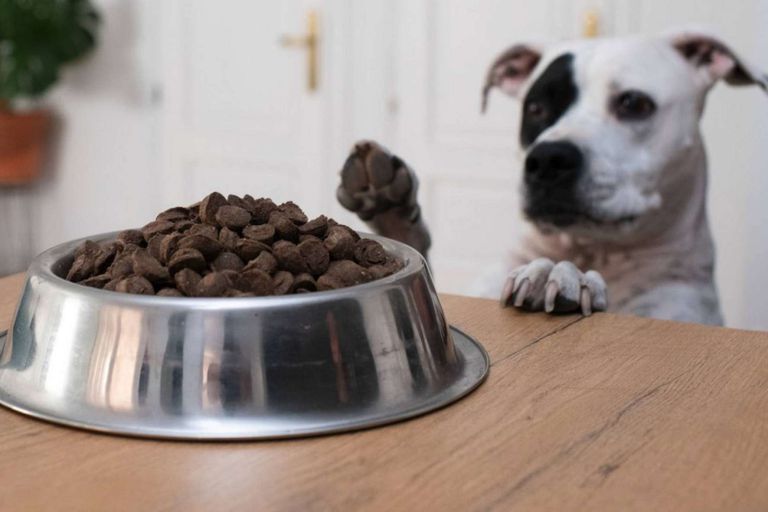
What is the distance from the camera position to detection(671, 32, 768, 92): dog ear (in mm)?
1978

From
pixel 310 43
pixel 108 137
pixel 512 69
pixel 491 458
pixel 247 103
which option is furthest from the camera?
pixel 108 137

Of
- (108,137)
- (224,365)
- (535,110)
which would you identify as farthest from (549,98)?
(108,137)

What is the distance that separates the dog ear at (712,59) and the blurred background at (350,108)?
48.0 inches

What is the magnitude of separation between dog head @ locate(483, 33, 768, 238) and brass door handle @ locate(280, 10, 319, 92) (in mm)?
1970

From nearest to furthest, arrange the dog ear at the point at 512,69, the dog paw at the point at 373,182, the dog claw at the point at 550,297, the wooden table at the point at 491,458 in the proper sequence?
the wooden table at the point at 491,458, the dog claw at the point at 550,297, the dog paw at the point at 373,182, the dog ear at the point at 512,69

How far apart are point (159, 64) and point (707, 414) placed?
12.5 ft

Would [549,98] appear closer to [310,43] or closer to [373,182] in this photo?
[373,182]

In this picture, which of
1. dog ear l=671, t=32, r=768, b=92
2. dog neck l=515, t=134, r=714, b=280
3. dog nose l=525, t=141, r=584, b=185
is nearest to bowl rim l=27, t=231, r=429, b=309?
dog nose l=525, t=141, r=584, b=185

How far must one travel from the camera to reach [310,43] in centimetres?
389

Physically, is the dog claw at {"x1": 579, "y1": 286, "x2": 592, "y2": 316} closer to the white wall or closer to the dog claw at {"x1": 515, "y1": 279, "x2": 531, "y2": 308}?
the dog claw at {"x1": 515, "y1": 279, "x2": 531, "y2": 308}

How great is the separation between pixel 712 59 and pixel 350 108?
2.04m

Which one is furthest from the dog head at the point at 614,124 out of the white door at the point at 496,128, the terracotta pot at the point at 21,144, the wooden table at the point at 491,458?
the terracotta pot at the point at 21,144

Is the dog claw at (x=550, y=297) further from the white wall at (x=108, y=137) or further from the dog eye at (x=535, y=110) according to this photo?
the white wall at (x=108, y=137)

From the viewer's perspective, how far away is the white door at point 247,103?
154 inches
